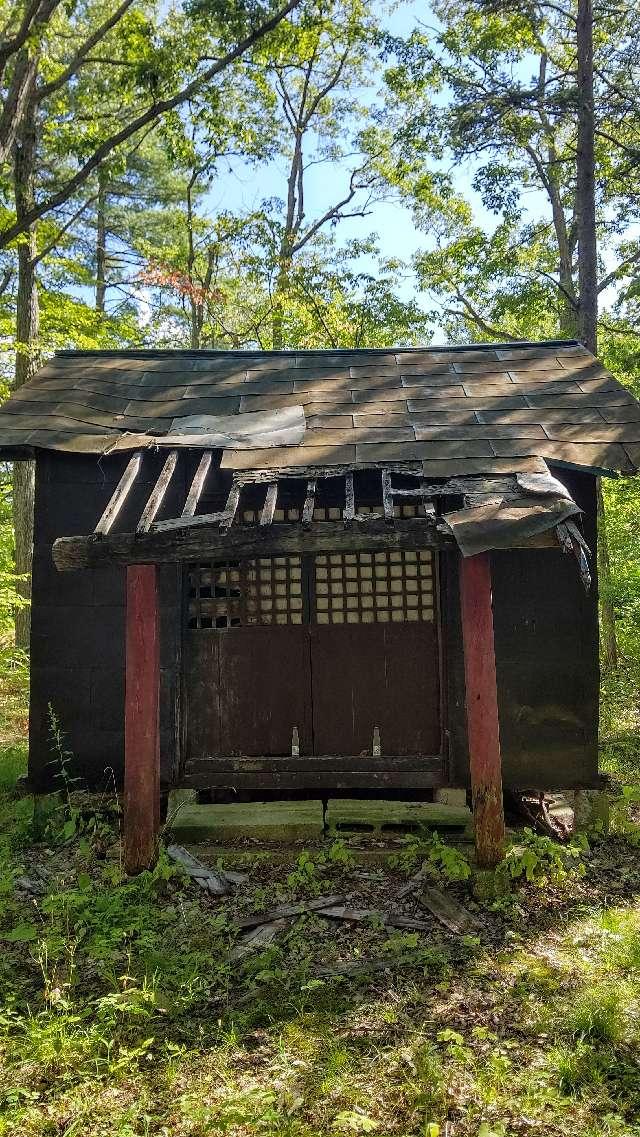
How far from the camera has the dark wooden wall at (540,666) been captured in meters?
6.40

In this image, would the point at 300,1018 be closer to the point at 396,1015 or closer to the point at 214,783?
the point at 396,1015

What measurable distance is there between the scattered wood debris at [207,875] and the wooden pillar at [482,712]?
2.00 m

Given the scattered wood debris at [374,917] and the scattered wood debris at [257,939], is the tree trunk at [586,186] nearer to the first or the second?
the scattered wood debris at [374,917]

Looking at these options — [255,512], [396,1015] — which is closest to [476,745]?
[396,1015]

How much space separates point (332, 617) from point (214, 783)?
200 centimetres

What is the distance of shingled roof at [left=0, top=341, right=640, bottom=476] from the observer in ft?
19.1

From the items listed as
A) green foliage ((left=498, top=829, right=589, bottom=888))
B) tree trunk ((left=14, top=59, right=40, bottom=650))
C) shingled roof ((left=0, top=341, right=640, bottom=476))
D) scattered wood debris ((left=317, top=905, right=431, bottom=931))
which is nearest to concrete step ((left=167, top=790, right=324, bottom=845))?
scattered wood debris ((left=317, top=905, right=431, bottom=931))

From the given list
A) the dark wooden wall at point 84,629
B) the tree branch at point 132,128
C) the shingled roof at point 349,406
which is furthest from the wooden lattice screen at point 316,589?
the tree branch at point 132,128

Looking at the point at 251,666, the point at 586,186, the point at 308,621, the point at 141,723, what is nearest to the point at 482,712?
the point at 308,621

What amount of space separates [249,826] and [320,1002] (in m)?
2.00

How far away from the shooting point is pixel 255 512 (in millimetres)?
6660

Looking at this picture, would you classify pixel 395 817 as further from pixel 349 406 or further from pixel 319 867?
pixel 349 406

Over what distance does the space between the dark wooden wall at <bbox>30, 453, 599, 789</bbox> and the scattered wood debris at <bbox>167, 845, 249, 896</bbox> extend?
0.95m

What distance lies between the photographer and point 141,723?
534 centimetres
